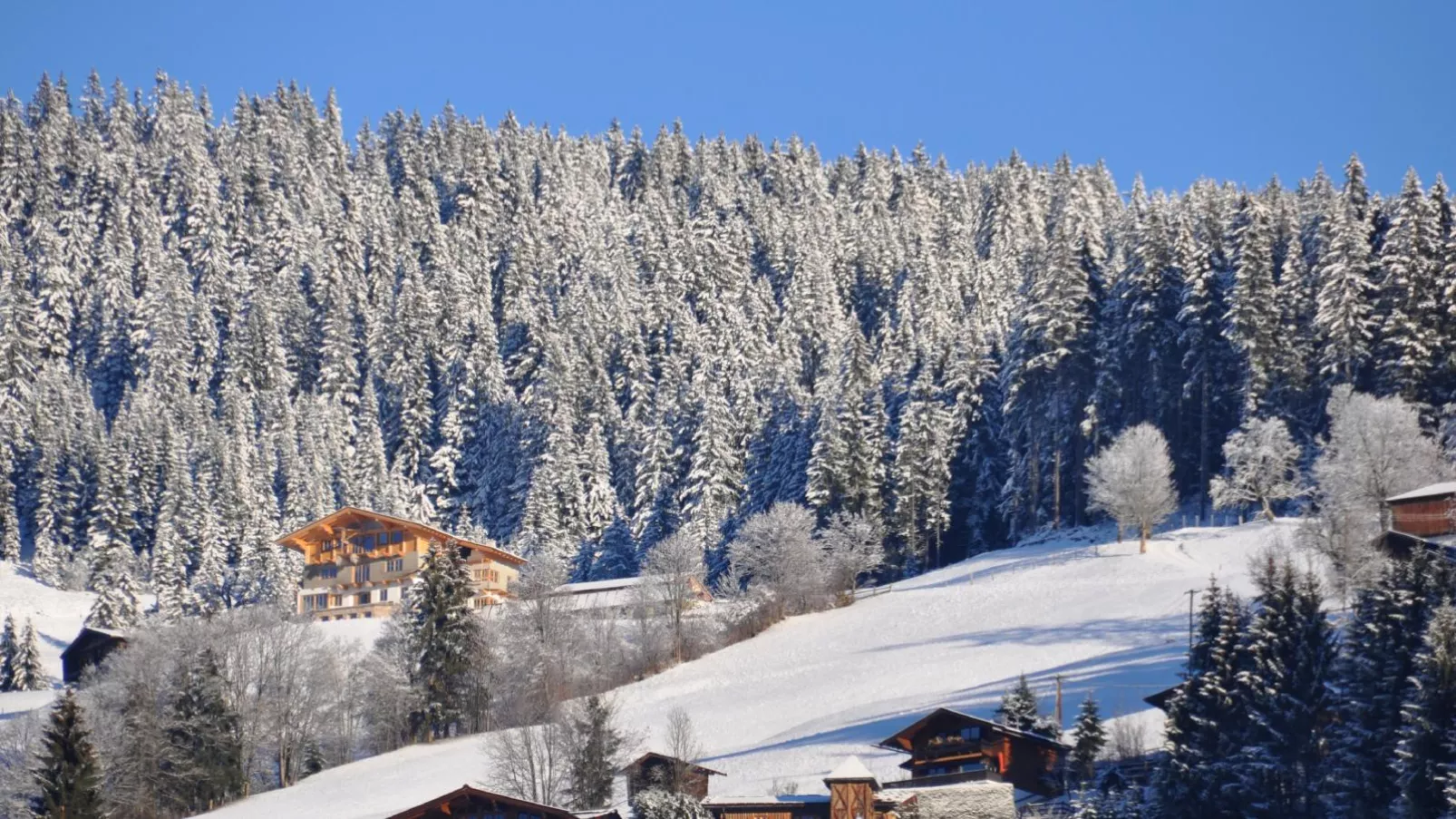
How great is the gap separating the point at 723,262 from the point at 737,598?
86.6m

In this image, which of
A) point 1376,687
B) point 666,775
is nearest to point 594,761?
point 666,775

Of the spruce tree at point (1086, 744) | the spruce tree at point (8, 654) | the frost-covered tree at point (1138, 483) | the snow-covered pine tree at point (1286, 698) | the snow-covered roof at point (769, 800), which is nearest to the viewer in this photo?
the snow-covered pine tree at point (1286, 698)

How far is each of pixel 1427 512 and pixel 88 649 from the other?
6466cm

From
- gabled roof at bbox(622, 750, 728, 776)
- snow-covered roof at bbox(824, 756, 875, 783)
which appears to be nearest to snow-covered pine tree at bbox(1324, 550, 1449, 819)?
snow-covered roof at bbox(824, 756, 875, 783)

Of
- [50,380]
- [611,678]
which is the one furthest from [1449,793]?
[50,380]

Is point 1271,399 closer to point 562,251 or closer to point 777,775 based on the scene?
point 777,775

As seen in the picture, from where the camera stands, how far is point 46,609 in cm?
11006

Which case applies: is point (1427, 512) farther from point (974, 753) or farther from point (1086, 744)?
point (974, 753)

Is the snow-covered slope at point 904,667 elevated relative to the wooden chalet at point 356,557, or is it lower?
lower

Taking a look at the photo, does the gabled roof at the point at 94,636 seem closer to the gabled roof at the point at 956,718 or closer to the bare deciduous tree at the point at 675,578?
the bare deciduous tree at the point at 675,578

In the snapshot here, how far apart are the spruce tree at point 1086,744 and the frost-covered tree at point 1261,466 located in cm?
3486

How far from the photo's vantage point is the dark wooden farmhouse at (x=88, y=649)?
85.3 m

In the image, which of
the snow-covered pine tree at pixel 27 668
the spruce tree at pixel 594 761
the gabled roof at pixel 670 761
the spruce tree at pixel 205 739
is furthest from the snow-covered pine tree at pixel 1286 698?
the snow-covered pine tree at pixel 27 668

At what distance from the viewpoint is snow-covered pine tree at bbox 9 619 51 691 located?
290 ft
